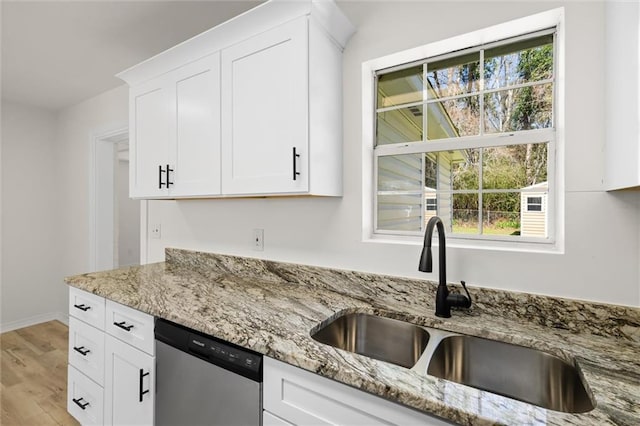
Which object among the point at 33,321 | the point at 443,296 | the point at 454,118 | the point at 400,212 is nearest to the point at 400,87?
the point at 454,118

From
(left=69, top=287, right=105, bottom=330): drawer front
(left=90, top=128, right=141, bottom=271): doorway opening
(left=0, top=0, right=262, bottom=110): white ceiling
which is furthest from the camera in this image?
(left=90, top=128, right=141, bottom=271): doorway opening

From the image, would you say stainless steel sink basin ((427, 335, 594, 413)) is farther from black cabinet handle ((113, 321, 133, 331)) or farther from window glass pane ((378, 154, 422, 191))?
black cabinet handle ((113, 321, 133, 331))

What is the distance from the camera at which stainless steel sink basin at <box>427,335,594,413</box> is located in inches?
38.7

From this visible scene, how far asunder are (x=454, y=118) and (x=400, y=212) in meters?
0.52

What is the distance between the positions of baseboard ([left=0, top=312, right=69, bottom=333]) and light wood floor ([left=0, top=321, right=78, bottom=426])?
0.07 meters

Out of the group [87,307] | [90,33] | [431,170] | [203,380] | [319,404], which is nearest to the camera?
[319,404]

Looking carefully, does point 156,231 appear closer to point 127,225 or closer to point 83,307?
point 83,307

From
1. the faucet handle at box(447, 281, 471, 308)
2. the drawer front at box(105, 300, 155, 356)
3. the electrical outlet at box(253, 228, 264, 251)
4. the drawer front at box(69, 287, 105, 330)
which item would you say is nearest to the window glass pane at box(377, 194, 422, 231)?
the faucet handle at box(447, 281, 471, 308)

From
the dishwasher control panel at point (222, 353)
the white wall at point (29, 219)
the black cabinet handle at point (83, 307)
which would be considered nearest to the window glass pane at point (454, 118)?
the dishwasher control panel at point (222, 353)

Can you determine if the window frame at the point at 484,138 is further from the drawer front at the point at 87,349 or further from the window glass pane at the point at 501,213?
the drawer front at the point at 87,349

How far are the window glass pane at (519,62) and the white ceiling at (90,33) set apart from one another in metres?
1.26

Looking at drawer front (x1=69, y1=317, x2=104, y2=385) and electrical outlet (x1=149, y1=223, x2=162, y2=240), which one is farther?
electrical outlet (x1=149, y1=223, x2=162, y2=240)

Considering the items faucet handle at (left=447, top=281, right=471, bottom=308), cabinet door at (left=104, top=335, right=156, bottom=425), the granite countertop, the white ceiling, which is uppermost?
the white ceiling

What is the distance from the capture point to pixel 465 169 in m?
1.50
